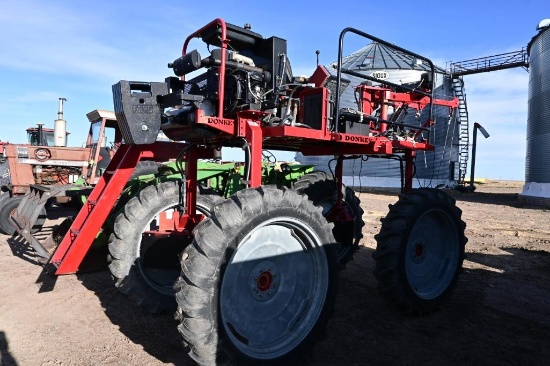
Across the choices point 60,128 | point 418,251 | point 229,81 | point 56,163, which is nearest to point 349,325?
point 418,251

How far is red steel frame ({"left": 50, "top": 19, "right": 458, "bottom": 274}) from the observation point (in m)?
3.40

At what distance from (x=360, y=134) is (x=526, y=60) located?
25251 millimetres

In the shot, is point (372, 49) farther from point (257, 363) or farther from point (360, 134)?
point (257, 363)

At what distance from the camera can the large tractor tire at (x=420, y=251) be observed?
166 inches

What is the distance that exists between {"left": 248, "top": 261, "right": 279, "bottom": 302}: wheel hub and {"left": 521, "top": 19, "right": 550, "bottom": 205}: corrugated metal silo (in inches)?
663

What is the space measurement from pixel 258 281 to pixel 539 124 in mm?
18963

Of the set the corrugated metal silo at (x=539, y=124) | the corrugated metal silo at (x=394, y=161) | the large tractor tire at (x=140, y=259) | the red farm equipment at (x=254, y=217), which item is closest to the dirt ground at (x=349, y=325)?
the large tractor tire at (x=140, y=259)

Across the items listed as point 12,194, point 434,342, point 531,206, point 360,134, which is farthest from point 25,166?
point 531,206

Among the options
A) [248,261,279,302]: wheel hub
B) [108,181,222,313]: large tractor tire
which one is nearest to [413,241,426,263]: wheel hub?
[248,261,279,302]: wheel hub

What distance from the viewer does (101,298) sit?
5.07m

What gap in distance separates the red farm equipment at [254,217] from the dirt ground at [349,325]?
35 centimetres

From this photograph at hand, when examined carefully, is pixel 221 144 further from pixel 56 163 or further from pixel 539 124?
pixel 539 124

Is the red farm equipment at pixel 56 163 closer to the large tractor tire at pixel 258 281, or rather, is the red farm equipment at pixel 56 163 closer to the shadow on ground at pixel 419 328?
the shadow on ground at pixel 419 328

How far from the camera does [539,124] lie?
18000 millimetres
